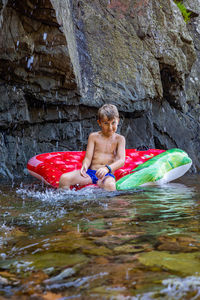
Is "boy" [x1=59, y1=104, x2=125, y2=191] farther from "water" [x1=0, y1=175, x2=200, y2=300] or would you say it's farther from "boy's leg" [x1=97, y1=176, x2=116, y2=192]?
"water" [x1=0, y1=175, x2=200, y2=300]

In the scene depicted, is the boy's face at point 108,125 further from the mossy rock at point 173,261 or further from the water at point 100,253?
the mossy rock at point 173,261

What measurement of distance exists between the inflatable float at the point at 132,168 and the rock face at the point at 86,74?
130cm

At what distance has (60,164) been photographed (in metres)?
4.91

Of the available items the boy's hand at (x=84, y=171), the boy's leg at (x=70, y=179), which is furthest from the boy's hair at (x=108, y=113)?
the boy's leg at (x=70, y=179)

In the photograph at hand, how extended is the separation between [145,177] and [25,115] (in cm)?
303

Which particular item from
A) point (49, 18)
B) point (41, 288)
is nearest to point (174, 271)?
point (41, 288)

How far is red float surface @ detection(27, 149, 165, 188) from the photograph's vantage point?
4.50 metres

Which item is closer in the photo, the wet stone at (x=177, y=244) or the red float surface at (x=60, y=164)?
the wet stone at (x=177, y=244)

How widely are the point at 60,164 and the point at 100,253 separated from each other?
367 centimetres

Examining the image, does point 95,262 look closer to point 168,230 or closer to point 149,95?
point 168,230

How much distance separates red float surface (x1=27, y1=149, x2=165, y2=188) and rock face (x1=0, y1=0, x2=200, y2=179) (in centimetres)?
123

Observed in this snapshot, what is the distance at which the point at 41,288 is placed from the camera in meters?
0.99

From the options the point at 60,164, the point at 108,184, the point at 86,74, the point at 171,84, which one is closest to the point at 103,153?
the point at 108,184

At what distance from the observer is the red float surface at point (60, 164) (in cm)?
450
